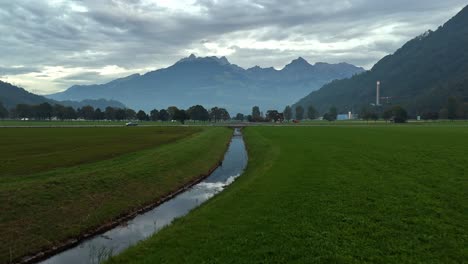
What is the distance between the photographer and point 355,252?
13.4m

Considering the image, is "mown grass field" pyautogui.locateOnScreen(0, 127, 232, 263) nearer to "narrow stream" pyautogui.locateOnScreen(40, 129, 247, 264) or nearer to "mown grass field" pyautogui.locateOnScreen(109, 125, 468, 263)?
"narrow stream" pyautogui.locateOnScreen(40, 129, 247, 264)

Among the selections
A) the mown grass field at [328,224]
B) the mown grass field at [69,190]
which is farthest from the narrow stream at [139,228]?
the mown grass field at [328,224]

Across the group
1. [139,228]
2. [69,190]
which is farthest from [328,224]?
[69,190]

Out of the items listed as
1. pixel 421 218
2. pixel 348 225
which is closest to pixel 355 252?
pixel 348 225

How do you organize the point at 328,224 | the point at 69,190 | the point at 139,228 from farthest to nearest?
the point at 69,190 < the point at 139,228 < the point at 328,224

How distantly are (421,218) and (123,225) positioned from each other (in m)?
17.1

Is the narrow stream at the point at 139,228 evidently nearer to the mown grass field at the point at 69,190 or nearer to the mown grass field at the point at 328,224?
the mown grass field at the point at 69,190

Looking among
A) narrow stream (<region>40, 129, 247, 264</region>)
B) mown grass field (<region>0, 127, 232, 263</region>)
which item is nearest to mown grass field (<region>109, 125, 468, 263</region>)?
narrow stream (<region>40, 129, 247, 264</region>)

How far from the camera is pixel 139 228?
853 inches

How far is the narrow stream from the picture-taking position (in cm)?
1740

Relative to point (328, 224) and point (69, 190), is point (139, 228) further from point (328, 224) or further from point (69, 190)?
point (328, 224)

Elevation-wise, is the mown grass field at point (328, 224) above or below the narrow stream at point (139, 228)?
above

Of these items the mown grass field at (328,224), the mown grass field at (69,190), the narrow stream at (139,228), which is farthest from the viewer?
the mown grass field at (69,190)

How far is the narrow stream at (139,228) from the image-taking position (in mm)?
17403
